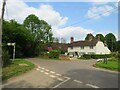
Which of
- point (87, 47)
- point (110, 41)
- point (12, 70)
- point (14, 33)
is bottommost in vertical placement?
point (12, 70)

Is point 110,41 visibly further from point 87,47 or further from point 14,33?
point 14,33

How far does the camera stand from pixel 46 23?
246ft

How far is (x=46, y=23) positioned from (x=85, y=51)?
16576mm

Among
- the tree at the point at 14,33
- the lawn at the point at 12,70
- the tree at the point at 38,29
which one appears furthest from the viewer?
the tree at the point at 38,29

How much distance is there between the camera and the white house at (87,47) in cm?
A: 7594

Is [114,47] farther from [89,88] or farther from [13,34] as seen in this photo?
[89,88]

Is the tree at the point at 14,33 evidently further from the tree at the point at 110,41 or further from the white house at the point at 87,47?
the tree at the point at 110,41

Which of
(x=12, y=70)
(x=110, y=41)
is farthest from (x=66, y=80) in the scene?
(x=110, y=41)

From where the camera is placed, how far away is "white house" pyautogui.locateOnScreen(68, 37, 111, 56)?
Answer: 75938mm

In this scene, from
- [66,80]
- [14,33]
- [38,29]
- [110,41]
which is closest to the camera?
[66,80]

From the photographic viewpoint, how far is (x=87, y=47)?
78.4 meters

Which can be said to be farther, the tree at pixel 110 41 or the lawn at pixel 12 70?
the tree at pixel 110 41

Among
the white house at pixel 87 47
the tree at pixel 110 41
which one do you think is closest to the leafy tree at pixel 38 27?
the white house at pixel 87 47

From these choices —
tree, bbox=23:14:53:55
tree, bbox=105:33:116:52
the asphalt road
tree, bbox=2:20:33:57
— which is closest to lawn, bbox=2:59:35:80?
the asphalt road
